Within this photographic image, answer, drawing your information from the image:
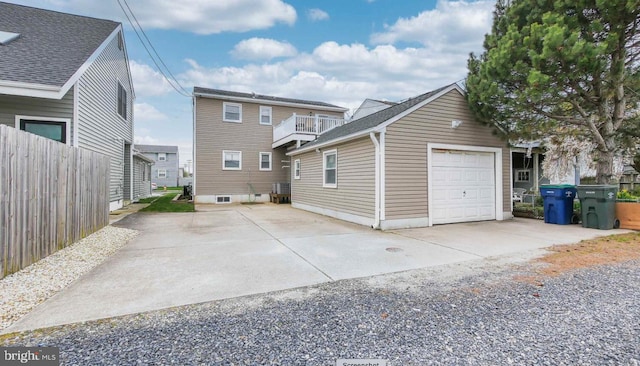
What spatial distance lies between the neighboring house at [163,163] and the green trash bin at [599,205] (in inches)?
1574

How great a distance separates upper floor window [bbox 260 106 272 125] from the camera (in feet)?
55.8

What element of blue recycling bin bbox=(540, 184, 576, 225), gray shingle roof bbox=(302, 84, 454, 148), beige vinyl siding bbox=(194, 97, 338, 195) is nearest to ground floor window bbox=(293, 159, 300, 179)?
beige vinyl siding bbox=(194, 97, 338, 195)

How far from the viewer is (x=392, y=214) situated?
7742 mm

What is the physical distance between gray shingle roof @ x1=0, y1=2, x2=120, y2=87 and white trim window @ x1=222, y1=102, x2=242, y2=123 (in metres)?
6.15

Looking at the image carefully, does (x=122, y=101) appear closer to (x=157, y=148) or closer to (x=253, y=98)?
(x=253, y=98)

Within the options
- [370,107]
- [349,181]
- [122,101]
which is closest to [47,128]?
[122,101]

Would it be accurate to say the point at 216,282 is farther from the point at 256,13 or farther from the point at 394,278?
the point at 256,13

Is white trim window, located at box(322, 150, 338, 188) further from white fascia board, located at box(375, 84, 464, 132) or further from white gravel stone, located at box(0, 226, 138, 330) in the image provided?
white gravel stone, located at box(0, 226, 138, 330)

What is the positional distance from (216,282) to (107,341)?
1.44 m

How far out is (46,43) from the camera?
782cm

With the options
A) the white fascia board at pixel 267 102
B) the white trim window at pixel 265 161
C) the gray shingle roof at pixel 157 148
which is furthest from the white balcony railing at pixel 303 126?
the gray shingle roof at pixel 157 148

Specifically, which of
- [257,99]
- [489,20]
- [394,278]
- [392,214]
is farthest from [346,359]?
[257,99]

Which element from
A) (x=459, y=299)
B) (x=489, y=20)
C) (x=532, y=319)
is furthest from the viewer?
(x=489, y=20)

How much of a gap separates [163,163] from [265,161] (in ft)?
89.7
